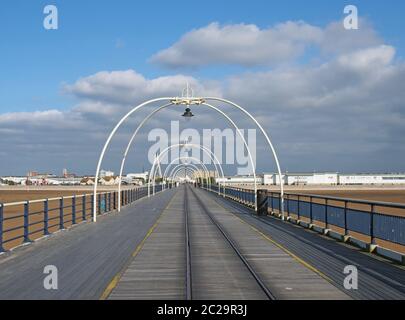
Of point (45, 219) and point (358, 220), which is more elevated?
point (358, 220)

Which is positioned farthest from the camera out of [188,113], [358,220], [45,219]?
[188,113]

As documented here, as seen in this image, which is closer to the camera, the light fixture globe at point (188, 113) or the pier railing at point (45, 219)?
the pier railing at point (45, 219)

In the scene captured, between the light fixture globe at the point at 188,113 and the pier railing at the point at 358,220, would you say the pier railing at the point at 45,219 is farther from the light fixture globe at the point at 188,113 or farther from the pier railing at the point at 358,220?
the pier railing at the point at 358,220

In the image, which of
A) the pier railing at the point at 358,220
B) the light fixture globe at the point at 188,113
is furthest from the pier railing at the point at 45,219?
the pier railing at the point at 358,220

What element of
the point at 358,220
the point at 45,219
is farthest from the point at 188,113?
the point at 358,220

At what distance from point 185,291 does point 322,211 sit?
11.7 metres

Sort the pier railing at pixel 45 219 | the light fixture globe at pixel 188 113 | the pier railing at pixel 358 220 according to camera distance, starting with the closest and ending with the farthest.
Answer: the pier railing at pixel 358 220
the pier railing at pixel 45 219
the light fixture globe at pixel 188 113

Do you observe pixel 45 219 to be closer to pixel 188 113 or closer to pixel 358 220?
pixel 358 220

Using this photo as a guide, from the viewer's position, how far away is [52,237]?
730 inches

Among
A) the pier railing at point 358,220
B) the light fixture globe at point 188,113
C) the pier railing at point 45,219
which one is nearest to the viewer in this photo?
the pier railing at point 358,220

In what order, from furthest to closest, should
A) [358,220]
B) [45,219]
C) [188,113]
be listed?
[188,113]
[45,219]
[358,220]

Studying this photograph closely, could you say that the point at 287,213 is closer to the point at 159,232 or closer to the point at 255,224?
the point at 255,224

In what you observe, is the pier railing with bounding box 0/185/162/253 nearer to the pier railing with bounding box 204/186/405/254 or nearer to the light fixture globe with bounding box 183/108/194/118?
the light fixture globe with bounding box 183/108/194/118
